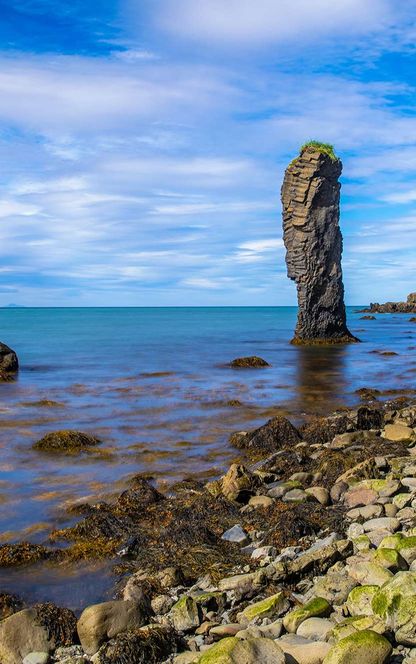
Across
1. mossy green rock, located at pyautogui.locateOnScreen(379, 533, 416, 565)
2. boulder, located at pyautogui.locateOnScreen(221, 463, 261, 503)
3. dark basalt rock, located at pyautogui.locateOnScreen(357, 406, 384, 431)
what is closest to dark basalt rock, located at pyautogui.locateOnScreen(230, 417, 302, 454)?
dark basalt rock, located at pyautogui.locateOnScreen(357, 406, 384, 431)

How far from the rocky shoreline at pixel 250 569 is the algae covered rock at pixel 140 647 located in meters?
0.01

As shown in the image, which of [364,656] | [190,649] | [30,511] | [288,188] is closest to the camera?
[364,656]

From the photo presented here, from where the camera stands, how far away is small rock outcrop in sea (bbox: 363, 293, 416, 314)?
410 feet

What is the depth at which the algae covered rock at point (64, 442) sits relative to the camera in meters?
14.4

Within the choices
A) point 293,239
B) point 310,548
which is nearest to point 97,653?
point 310,548

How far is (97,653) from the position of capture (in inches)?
225

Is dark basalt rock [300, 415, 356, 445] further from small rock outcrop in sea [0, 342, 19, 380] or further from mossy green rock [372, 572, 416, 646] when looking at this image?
small rock outcrop in sea [0, 342, 19, 380]

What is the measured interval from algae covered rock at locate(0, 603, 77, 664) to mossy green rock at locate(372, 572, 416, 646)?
3000mm

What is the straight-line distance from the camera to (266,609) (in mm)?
5988

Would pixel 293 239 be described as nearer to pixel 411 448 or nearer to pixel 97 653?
pixel 411 448

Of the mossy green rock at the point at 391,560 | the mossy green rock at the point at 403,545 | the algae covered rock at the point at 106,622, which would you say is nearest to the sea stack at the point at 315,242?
the mossy green rock at the point at 403,545

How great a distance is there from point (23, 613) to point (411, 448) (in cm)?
858

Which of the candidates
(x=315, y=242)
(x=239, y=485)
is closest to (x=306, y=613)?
(x=239, y=485)

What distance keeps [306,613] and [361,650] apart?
1029mm
